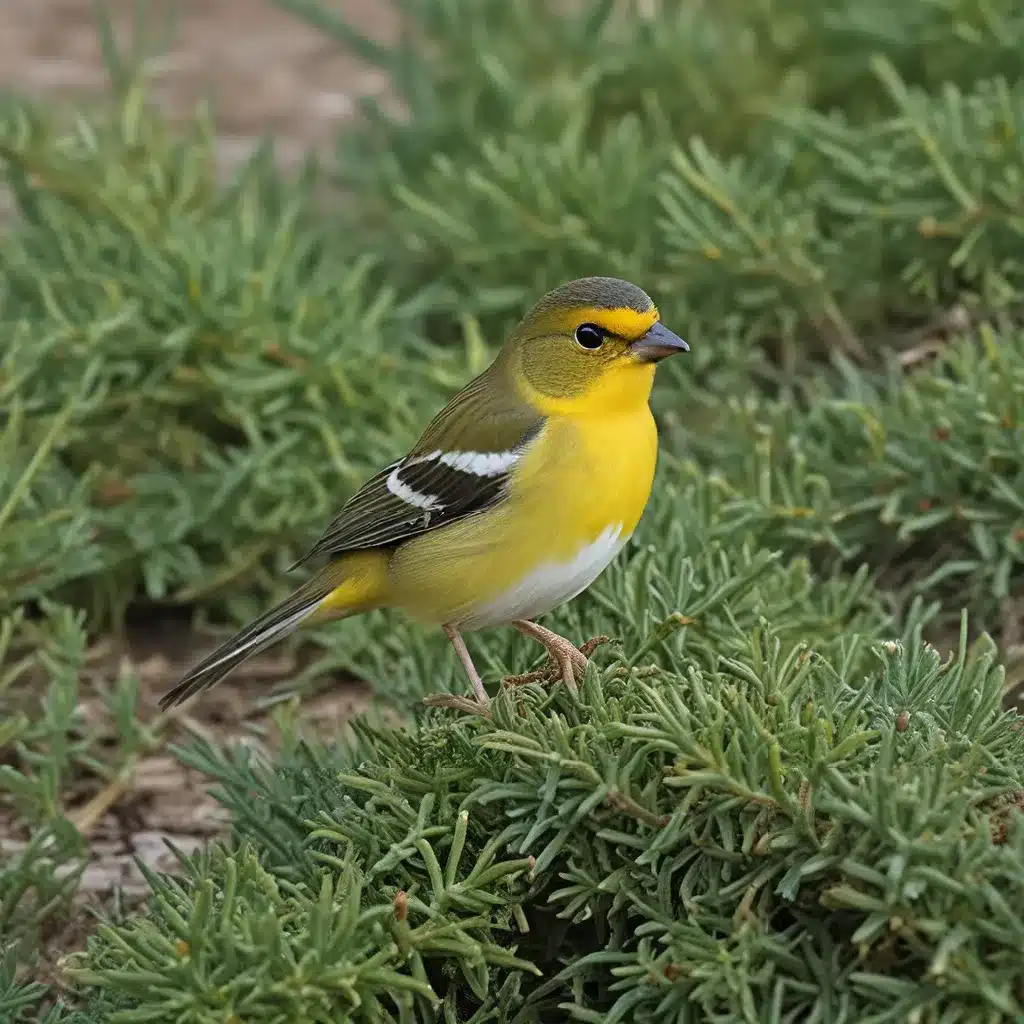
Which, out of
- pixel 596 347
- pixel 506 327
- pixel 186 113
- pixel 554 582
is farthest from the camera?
pixel 186 113

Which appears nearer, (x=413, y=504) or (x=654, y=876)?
(x=654, y=876)

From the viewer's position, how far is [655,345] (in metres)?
3.56

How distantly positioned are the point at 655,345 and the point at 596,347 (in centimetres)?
14

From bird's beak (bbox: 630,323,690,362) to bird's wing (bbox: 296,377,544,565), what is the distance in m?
0.27

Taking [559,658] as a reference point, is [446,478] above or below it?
above

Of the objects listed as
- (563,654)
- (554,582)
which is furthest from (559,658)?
(554,582)

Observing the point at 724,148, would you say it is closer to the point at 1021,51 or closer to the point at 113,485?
the point at 1021,51

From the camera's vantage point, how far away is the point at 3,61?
8.15 m

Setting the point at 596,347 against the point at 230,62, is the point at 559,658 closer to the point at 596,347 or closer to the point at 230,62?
the point at 596,347

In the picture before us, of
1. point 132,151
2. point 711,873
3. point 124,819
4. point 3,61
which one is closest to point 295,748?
point 124,819

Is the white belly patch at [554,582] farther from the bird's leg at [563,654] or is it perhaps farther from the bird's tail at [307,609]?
the bird's tail at [307,609]

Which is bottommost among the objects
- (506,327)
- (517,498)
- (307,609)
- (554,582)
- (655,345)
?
(506,327)

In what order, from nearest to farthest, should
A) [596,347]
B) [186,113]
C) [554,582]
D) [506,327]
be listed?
1. [554,582]
2. [596,347]
3. [506,327]
4. [186,113]

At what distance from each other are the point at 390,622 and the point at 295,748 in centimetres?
86
